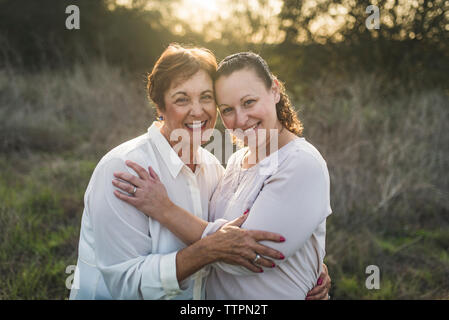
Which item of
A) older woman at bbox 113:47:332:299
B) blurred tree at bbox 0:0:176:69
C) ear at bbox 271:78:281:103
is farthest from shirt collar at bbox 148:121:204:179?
blurred tree at bbox 0:0:176:69

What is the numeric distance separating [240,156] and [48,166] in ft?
12.0

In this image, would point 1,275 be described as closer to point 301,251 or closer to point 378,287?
A: point 301,251

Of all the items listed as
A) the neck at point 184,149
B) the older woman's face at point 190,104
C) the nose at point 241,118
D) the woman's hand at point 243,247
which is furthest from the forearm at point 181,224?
the nose at point 241,118

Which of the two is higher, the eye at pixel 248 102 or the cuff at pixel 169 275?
the eye at pixel 248 102

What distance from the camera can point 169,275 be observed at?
1.88 meters

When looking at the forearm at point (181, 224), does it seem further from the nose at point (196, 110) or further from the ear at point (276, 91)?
the ear at point (276, 91)

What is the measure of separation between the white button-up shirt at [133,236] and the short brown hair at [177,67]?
10.2 inches

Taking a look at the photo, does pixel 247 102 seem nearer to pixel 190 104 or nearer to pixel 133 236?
pixel 190 104

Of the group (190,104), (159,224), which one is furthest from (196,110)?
(159,224)

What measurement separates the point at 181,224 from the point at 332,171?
133 inches

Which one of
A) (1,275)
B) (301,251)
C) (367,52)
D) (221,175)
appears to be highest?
(367,52)

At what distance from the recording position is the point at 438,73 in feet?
24.7

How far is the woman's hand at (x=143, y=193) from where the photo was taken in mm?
1938
